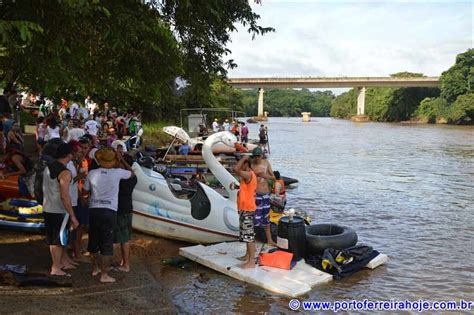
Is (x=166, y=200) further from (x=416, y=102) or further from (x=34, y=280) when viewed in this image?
(x=416, y=102)

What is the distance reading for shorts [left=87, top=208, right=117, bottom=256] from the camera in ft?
21.5

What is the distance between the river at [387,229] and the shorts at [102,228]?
4.42 feet

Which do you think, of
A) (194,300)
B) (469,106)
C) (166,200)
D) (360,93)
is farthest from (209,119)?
(360,93)

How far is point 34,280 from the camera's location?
6258mm

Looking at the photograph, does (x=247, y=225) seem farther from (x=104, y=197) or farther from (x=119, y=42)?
(x=119, y=42)

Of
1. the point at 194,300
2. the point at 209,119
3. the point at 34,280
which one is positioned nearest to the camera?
the point at 34,280

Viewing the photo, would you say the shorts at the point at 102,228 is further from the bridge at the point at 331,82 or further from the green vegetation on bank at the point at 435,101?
the green vegetation on bank at the point at 435,101

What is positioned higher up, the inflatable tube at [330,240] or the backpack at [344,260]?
the inflatable tube at [330,240]

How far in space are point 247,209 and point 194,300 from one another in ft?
5.01

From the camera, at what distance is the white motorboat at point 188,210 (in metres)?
9.69

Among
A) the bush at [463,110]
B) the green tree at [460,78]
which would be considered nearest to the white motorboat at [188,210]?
the bush at [463,110]

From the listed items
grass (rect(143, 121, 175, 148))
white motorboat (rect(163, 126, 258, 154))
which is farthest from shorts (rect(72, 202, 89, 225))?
grass (rect(143, 121, 175, 148))

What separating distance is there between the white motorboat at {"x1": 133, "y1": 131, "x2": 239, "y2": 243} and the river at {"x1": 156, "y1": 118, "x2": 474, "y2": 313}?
4.34 ft

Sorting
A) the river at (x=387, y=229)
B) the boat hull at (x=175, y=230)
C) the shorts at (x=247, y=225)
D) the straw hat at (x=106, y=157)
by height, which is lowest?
the river at (x=387, y=229)
